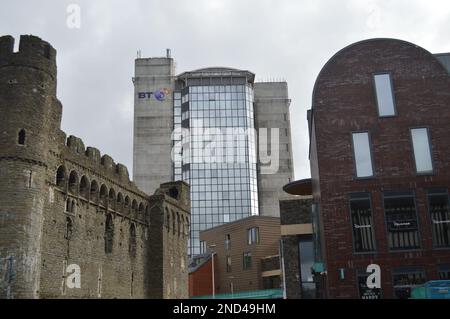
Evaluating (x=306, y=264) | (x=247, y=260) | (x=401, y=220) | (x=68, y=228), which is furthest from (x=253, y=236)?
(x=401, y=220)

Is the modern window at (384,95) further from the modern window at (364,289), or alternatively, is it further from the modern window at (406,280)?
the modern window at (364,289)

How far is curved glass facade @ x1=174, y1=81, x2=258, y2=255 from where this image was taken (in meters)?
109

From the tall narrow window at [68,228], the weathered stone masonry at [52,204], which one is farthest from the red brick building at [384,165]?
the tall narrow window at [68,228]

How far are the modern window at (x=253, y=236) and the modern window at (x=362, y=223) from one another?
43.6 meters

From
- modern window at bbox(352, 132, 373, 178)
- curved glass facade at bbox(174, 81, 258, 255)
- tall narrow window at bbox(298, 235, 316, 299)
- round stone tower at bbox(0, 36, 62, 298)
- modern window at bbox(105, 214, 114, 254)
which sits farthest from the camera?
curved glass facade at bbox(174, 81, 258, 255)

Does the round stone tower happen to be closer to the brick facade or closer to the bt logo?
the brick facade

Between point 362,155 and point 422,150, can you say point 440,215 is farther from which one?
point 362,155

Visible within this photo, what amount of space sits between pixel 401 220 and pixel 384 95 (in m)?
6.63

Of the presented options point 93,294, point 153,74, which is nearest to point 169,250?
point 93,294

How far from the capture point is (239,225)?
72375 millimetres

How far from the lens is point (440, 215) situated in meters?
25.8

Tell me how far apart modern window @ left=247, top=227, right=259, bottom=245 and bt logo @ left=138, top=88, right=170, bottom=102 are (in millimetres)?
53531

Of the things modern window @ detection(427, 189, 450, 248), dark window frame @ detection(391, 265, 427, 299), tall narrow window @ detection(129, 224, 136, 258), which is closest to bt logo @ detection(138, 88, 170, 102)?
tall narrow window @ detection(129, 224, 136, 258)

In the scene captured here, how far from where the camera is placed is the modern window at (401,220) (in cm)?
2572
